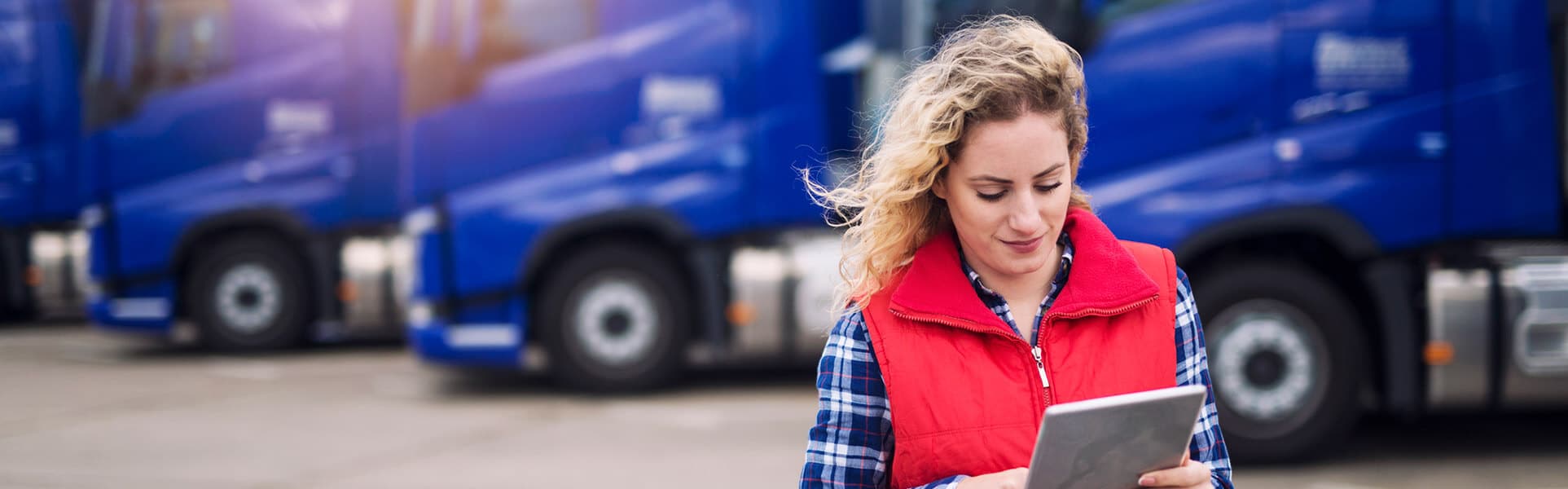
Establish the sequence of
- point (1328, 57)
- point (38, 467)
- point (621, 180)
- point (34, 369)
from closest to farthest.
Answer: point (1328, 57), point (38, 467), point (621, 180), point (34, 369)

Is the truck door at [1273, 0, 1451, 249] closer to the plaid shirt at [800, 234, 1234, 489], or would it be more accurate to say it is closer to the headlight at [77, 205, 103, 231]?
the plaid shirt at [800, 234, 1234, 489]

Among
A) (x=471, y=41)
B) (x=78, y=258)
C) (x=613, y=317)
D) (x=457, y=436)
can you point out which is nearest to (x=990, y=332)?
(x=457, y=436)

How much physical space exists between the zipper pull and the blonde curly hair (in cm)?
22

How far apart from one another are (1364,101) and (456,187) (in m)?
4.66

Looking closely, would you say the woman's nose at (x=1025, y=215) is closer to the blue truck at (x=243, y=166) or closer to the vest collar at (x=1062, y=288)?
the vest collar at (x=1062, y=288)

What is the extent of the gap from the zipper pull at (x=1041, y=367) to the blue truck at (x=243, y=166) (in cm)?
824

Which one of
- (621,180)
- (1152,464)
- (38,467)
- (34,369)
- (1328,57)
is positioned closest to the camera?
(1152,464)

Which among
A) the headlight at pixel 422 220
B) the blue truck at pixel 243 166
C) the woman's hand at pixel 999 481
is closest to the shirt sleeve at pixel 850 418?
the woman's hand at pixel 999 481

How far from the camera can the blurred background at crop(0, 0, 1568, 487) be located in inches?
200

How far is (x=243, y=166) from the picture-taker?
356 inches

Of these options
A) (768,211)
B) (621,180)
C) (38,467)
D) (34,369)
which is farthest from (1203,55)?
(34,369)

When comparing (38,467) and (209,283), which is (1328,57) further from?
(209,283)

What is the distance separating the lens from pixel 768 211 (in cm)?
702

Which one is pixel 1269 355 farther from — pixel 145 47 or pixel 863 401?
pixel 145 47
